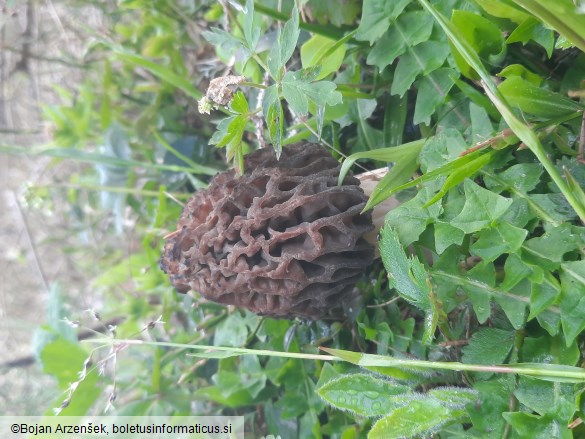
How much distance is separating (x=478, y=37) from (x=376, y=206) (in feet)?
1.48

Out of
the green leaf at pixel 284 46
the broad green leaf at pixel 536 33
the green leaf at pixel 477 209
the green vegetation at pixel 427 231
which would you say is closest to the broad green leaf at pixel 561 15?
the green vegetation at pixel 427 231

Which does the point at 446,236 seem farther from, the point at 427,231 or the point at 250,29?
the point at 250,29

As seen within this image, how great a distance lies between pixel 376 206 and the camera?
54.7 inches

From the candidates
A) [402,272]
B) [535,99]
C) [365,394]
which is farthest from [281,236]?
[535,99]

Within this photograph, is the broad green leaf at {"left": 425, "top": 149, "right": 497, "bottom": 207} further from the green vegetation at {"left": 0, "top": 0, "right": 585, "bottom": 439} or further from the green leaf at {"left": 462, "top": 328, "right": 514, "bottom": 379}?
the green leaf at {"left": 462, "top": 328, "right": 514, "bottom": 379}

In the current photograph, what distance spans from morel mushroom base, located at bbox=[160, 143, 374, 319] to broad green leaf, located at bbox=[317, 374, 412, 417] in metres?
0.20

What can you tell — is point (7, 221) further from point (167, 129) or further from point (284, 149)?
point (284, 149)

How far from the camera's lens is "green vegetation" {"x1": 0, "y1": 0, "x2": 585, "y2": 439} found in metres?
1.03

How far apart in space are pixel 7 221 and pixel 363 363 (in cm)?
367

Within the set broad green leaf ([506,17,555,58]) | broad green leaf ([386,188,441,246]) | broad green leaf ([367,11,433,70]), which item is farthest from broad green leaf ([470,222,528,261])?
broad green leaf ([367,11,433,70])

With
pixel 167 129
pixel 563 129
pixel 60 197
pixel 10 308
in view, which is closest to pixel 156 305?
pixel 167 129

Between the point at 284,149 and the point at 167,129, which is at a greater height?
the point at 167,129

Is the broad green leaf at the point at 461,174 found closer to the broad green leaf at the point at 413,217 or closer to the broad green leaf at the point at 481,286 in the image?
the broad green leaf at the point at 413,217

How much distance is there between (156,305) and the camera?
240 cm
